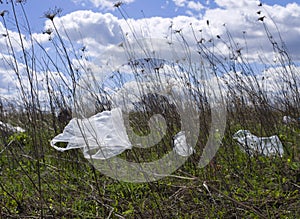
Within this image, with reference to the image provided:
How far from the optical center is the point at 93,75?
218 cm

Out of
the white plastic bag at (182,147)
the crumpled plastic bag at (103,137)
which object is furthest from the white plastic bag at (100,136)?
the white plastic bag at (182,147)

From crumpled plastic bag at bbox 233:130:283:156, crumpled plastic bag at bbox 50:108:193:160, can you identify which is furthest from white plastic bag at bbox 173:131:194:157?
crumpled plastic bag at bbox 233:130:283:156

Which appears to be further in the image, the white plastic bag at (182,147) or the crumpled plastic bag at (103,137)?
the white plastic bag at (182,147)

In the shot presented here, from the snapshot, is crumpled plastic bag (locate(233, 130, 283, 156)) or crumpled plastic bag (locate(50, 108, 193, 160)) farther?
crumpled plastic bag (locate(233, 130, 283, 156))

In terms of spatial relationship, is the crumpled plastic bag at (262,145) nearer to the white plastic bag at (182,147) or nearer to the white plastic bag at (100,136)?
the white plastic bag at (182,147)

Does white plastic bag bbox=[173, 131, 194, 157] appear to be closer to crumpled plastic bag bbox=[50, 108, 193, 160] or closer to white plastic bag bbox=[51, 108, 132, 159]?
crumpled plastic bag bbox=[50, 108, 193, 160]

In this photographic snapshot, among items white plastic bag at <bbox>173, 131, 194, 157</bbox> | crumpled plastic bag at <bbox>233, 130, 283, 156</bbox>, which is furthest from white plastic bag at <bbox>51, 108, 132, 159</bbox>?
crumpled plastic bag at <bbox>233, 130, 283, 156</bbox>

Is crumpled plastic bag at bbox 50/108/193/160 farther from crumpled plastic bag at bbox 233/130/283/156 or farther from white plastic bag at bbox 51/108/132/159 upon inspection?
crumpled plastic bag at bbox 233/130/283/156

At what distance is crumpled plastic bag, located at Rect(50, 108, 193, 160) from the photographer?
204 centimetres

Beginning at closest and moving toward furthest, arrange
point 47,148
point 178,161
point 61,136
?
1. point 61,136
2. point 178,161
3. point 47,148

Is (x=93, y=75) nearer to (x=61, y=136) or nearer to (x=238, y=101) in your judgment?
(x=61, y=136)

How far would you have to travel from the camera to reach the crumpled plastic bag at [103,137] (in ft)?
6.68

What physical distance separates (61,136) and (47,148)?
3.81 feet

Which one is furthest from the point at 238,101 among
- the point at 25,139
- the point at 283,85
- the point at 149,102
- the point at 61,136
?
the point at 25,139
